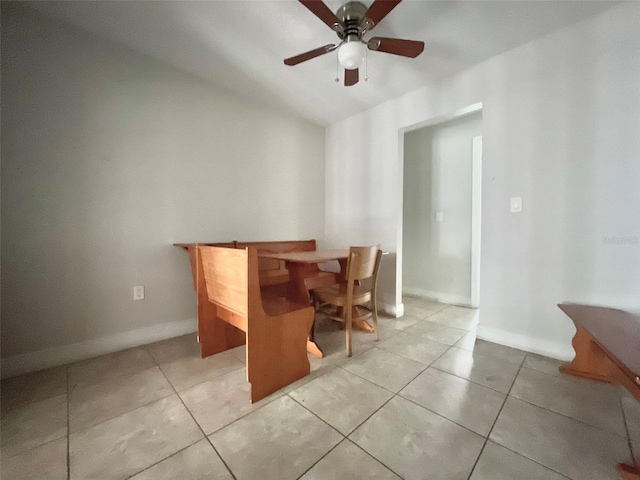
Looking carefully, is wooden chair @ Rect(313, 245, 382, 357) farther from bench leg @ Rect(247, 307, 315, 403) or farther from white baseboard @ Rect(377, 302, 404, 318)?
white baseboard @ Rect(377, 302, 404, 318)

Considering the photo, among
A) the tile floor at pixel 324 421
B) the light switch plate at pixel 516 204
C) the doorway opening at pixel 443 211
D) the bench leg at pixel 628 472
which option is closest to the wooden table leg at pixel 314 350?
the tile floor at pixel 324 421

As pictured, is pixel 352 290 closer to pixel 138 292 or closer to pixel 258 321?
pixel 258 321

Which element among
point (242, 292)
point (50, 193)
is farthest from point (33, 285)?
point (242, 292)

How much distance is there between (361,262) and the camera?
1.75 meters

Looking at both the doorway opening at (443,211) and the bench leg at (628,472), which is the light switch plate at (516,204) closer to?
the doorway opening at (443,211)

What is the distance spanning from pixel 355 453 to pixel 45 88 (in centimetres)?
276

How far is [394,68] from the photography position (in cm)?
209

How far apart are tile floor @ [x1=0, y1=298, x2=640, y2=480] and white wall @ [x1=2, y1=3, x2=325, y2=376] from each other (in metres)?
0.32

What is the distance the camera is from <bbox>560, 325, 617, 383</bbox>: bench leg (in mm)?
1453

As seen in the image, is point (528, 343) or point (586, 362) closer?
point (586, 362)

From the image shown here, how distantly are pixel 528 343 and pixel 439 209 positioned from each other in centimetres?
176

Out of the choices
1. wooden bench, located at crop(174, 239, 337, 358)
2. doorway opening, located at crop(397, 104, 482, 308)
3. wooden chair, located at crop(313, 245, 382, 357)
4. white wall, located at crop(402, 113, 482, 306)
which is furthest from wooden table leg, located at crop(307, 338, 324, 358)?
white wall, located at crop(402, 113, 482, 306)

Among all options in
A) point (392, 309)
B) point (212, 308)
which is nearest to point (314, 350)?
point (212, 308)

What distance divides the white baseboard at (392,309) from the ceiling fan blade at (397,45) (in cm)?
217
